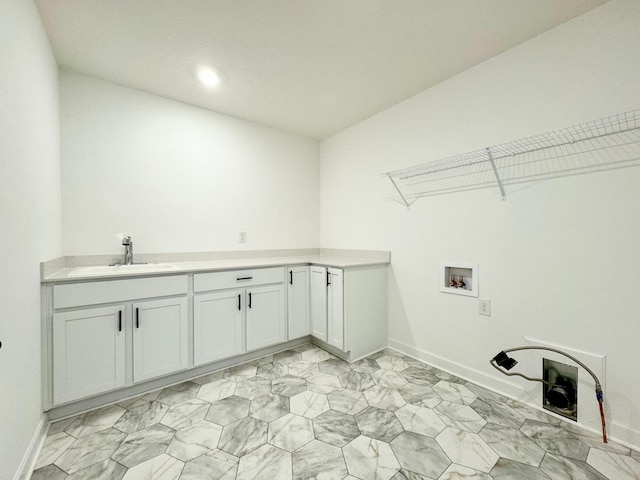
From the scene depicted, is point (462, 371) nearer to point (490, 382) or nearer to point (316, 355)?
point (490, 382)

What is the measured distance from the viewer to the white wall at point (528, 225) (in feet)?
4.74

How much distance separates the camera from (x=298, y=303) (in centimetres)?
263

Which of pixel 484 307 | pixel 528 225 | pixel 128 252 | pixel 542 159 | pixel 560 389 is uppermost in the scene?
pixel 542 159

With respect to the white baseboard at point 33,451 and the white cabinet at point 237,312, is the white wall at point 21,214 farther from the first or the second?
the white cabinet at point 237,312

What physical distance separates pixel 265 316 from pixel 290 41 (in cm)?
211

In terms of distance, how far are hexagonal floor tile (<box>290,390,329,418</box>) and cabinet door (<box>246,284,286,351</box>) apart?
665 mm

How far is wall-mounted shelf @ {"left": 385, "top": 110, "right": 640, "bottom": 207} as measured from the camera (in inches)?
56.7

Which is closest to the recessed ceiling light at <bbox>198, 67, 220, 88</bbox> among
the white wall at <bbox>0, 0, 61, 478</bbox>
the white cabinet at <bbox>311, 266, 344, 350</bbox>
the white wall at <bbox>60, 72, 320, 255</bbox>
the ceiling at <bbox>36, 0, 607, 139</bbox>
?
the ceiling at <bbox>36, 0, 607, 139</bbox>

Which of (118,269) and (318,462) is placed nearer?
(318,462)

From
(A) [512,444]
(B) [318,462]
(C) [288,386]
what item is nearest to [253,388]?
(C) [288,386]

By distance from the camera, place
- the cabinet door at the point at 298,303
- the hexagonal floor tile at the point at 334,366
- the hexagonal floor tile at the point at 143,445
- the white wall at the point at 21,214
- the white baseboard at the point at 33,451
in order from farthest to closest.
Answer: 1. the cabinet door at the point at 298,303
2. the hexagonal floor tile at the point at 334,366
3. the hexagonal floor tile at the point at 143,445
4. the white baseboard at the point at 33,451
5. the white wall at the point at 21,214

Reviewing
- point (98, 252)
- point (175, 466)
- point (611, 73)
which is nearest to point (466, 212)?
point (611, 73)

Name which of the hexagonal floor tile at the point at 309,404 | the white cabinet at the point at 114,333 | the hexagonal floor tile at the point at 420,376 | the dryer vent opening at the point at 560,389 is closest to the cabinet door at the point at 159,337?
the white cabinet at the point at 114,333

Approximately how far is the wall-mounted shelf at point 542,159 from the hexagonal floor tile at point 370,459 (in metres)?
1.75
